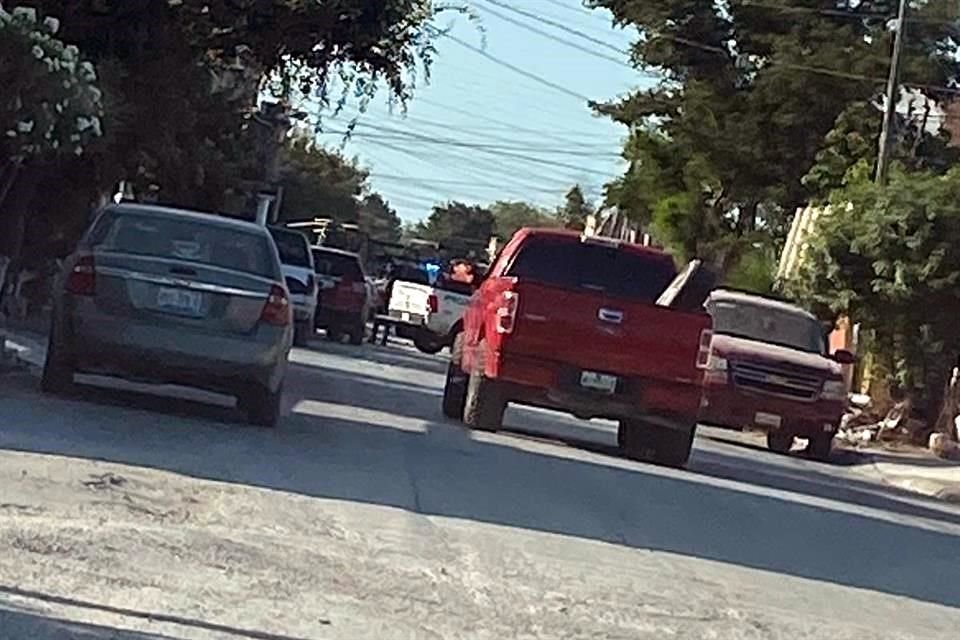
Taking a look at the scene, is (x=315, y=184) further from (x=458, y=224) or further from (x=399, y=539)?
(x=399, y=539)

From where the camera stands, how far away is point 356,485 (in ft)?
46.4

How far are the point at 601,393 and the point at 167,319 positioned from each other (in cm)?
465

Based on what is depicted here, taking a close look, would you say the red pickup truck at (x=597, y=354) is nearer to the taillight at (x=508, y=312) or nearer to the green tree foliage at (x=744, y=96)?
the taillight at (x=508, y=312)

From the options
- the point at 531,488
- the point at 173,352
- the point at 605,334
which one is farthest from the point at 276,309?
the point at 605,334

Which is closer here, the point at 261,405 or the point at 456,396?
the point at 261,405

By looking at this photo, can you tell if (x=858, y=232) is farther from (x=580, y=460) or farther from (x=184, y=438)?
(x=184, y=438)

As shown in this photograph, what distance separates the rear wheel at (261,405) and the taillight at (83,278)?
55.9 inches

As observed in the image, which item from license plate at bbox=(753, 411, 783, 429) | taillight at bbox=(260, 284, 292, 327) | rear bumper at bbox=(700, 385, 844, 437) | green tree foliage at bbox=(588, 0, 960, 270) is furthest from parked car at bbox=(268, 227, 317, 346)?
taillight at bbox=(260, 284, 292, 327)

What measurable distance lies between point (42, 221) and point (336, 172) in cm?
7487

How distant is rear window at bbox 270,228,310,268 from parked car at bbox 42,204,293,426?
1717 cm

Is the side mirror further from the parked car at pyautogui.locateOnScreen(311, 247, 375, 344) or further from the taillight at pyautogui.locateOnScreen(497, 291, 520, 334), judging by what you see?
the parked car at pyautogui.locateOnScreen(311, 247, 375, 344)

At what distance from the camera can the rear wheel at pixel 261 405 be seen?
1694cm

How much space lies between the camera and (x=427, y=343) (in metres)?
42.6

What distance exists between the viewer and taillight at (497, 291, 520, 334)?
19.6m
